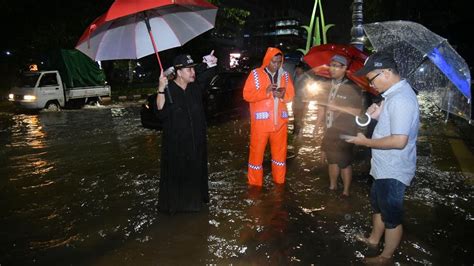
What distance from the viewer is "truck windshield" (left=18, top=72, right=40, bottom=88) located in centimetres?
1475

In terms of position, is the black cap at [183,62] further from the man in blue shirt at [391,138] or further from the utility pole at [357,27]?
the utility pole at [357,27]

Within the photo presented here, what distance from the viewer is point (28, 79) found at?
15.0m

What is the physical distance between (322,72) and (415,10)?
1454cm

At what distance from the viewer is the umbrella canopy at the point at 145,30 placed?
3705 mm

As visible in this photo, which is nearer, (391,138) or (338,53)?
(391,138)

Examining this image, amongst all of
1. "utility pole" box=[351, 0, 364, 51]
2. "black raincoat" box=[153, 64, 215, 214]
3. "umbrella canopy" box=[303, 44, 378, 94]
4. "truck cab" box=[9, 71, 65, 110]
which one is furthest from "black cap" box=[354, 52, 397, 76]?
"truck cab" box=[9, 71, 65, 110]

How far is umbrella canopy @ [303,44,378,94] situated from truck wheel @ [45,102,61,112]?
13375 millimetres

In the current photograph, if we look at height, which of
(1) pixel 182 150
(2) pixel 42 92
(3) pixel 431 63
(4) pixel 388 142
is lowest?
(1) pixel 182 150

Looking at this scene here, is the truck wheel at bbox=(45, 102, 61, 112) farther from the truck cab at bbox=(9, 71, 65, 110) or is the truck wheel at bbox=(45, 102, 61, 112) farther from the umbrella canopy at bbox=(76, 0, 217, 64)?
the umbrella canopy at bbox=(76, 0, 217, 64)

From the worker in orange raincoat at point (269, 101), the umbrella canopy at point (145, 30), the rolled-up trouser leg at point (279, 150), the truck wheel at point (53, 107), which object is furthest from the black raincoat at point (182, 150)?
the truck wheel at point (53, 107)

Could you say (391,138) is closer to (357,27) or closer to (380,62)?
(380,62)

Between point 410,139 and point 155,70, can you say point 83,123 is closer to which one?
point 410,139

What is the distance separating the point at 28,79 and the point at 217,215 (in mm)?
14028

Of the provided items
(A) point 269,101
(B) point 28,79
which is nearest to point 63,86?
(B) point 28,79
